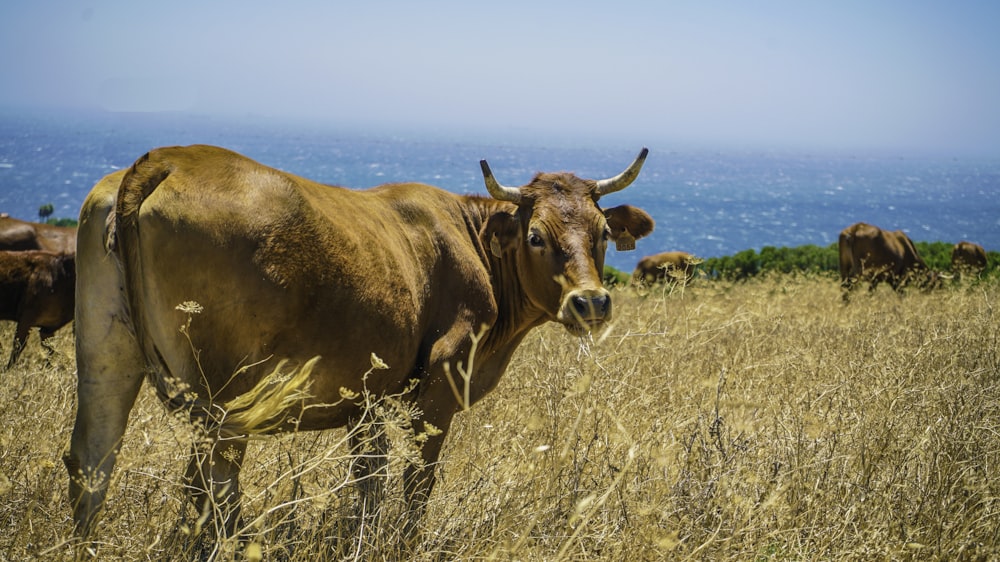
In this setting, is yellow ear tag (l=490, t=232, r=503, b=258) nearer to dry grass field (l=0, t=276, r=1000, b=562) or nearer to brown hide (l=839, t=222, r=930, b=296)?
dry grass field (l=0, t=276, r=1000, b=562)

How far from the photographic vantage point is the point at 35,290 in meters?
8.40

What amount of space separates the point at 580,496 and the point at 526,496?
1.34 feet

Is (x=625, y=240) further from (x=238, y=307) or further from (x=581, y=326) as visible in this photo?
(x=238, y=307)

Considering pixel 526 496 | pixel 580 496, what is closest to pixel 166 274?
pixel 526 496

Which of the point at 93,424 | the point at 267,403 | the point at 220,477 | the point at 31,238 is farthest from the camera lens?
the point at 31,238

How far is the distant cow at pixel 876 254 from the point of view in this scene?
15.5m

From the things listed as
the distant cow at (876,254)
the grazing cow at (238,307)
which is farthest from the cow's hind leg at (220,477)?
the distant cow at (876,254)

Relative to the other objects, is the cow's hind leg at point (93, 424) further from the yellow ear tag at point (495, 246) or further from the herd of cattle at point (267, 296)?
the yellow ear tag at point (495, 246)

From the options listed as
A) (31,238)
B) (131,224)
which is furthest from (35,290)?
(131,224)

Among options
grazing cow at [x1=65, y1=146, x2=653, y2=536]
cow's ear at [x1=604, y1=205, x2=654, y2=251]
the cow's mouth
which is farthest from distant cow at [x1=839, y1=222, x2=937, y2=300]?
grazing cow at [x1=65, y1=146, x2=653, y2=536]

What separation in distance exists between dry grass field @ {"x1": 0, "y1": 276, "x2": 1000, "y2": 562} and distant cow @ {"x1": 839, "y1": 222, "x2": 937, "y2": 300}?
10004 mm

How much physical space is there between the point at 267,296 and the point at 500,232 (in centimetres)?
204

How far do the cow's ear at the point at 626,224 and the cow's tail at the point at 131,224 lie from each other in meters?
3.19

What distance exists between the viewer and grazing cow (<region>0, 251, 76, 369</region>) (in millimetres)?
8383
